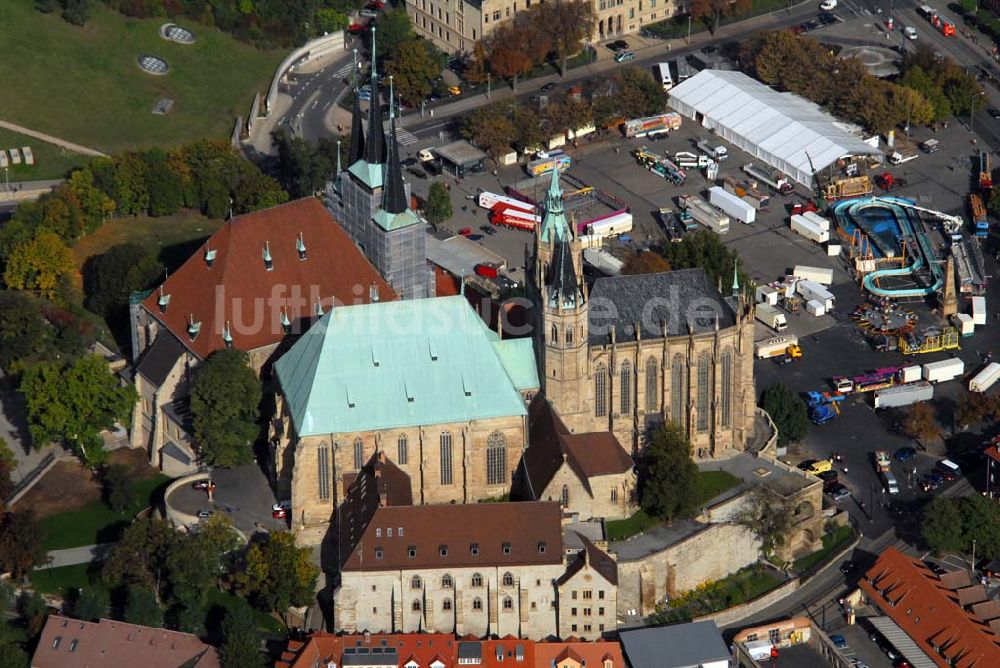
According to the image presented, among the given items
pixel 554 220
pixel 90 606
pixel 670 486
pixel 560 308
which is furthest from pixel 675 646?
pixel 90 606

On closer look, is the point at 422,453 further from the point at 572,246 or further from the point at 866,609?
the point at 866,609

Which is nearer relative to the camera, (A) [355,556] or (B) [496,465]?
(A) [355,556]

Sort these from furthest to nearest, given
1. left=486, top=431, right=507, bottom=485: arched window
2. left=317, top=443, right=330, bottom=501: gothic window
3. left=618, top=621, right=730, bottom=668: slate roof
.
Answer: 1. left=486, top=431, right=507, bottom=485: arched window
2. left=317, top=443, right=330, bottom=501: gothic window
3. left=618, top=621, right=730, bottom=668: slate roof

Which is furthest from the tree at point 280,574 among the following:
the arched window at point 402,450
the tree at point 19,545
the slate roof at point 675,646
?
the slate roof at point 675,646

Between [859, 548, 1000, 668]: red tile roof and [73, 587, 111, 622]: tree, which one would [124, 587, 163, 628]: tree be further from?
[859, 548, 1000, 668]: red tile roof

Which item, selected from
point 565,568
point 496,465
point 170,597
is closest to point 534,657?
point 565,568

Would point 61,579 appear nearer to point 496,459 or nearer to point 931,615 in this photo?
point 496,459

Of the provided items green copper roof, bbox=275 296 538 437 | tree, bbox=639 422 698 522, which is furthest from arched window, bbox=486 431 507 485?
tree, bbox=639 422 698 522
